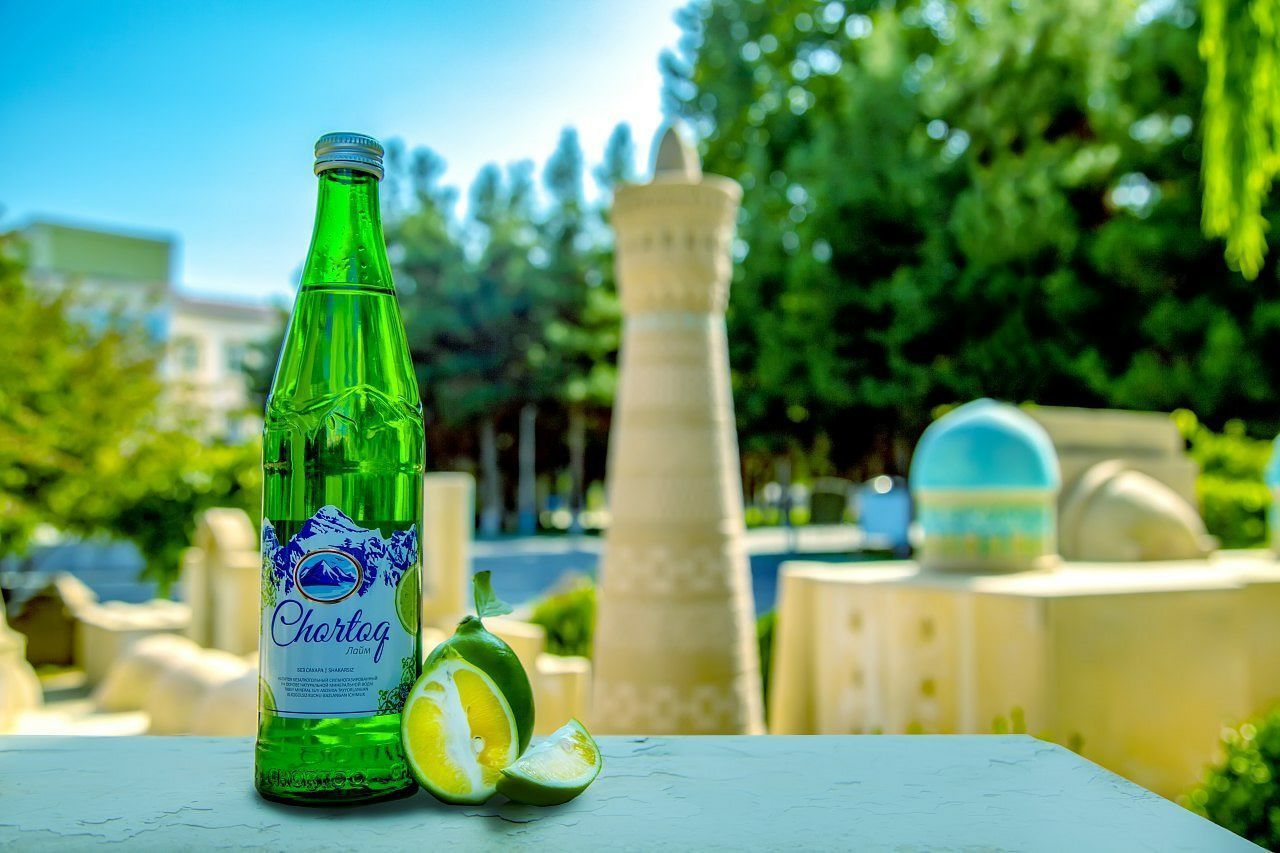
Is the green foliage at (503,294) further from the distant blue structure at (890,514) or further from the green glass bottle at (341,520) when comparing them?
the green glass bottle at (341,520)

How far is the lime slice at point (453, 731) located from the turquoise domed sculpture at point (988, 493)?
185 inches

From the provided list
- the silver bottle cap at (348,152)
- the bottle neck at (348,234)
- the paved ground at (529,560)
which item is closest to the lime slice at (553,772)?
the bottle neck at (348,234)

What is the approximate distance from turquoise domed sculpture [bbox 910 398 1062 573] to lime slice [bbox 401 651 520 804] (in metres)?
4.70

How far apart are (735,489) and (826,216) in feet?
44.2

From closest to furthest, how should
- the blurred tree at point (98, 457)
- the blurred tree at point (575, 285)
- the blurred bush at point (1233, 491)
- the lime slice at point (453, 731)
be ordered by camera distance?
1. the lime slice at point (453, 731)
2. the blurred tree at point (98, 457)
3. the blurred bush at point (1233, 491)
4. the blurred tree at point (575, 285)

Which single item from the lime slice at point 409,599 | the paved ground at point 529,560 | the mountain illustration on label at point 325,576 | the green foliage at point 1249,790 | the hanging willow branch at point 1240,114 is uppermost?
the hanging willow branch at point 1240,114

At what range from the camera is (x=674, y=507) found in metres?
5.79

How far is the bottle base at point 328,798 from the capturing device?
1268 mm

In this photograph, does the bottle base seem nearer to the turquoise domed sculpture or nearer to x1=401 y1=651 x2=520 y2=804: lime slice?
x1=401 y1=651 x2=520 y2=804: lime slice

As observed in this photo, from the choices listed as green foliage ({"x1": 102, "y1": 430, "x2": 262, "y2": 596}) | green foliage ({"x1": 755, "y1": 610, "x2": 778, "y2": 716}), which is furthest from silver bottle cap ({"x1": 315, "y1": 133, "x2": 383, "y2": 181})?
green foliage ({"x1": 102, "y1": 430, "x2": 262, "y2": 596})

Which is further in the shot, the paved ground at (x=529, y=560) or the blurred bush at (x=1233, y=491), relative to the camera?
the paved ground at (x=529, y=560)

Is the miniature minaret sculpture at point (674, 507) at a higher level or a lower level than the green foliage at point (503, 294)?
lower

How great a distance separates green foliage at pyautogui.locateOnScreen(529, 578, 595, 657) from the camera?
9422mm

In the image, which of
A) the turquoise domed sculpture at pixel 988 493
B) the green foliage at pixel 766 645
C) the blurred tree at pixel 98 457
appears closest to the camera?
the turquoise domed sculpture at pixel 988 493
